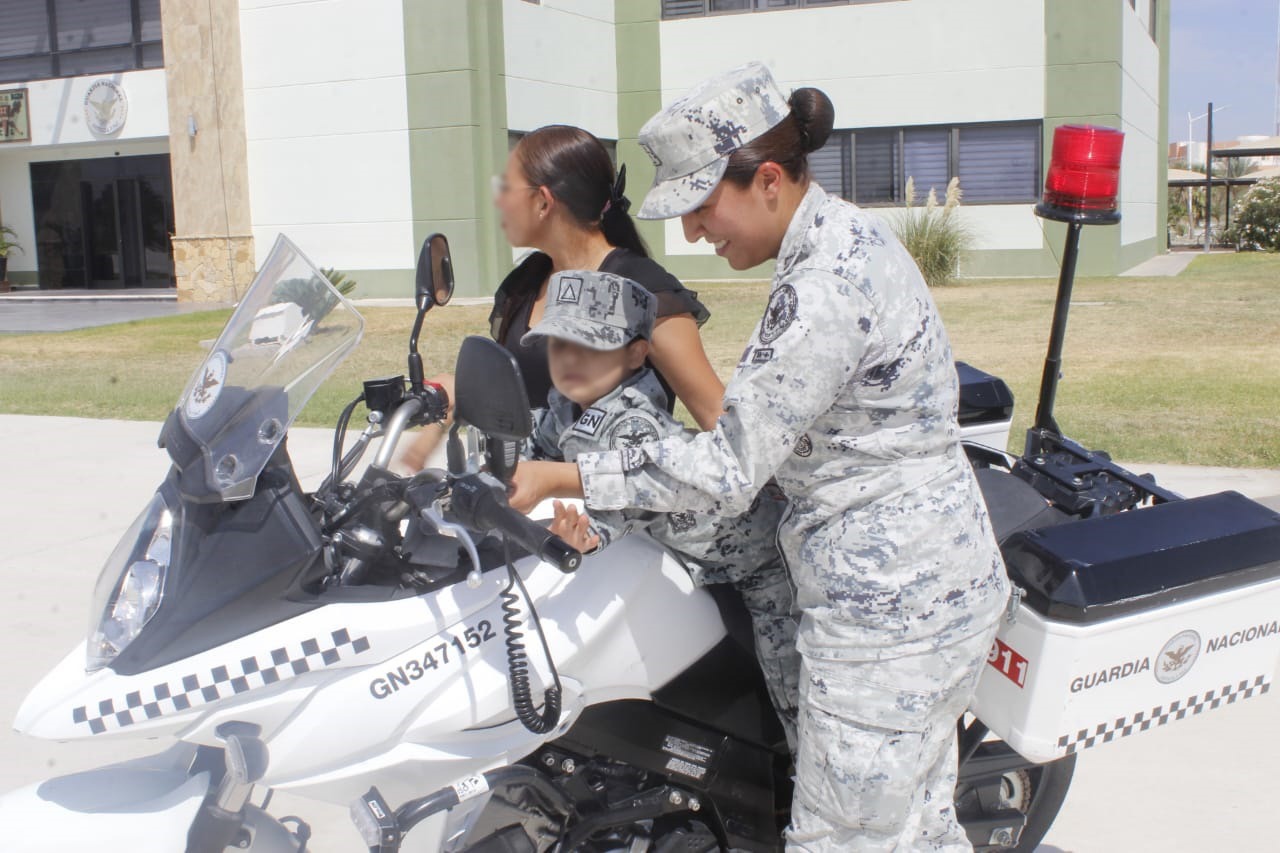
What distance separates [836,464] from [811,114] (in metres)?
0.57

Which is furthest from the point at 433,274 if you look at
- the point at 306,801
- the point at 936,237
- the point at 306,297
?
the point at 936,237

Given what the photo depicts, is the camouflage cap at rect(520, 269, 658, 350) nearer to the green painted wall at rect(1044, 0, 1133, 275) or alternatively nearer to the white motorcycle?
the white motorcycle

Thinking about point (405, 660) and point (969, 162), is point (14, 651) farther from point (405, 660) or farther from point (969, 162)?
point (969, 162)

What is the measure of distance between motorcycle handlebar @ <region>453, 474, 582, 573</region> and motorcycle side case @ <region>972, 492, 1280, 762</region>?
3.08 ft

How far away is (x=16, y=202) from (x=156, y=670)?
1068 inches

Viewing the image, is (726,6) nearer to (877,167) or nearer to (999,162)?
(877,167)

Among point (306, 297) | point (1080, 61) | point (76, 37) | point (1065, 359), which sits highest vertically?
point (76, 37)

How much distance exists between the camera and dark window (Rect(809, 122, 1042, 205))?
21.8 meters

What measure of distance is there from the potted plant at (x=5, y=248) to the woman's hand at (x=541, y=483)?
26.1m

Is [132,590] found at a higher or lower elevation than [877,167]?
lower

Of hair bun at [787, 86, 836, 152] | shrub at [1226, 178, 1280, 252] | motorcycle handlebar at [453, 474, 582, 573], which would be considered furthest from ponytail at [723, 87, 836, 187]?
shrub at [1226, 178, 1280, 252]

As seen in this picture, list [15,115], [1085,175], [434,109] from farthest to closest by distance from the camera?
1. [15,115]
2. [434,109]
3. [1085,175]

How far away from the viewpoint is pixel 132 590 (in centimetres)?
190

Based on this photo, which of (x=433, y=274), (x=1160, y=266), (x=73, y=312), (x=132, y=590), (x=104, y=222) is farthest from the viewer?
(x=1160, y=266)
